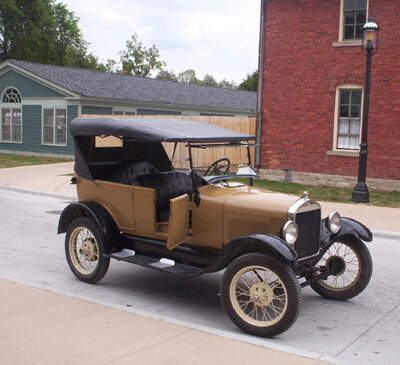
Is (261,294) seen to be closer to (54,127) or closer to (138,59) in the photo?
(54,127)

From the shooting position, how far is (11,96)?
98.5 feet

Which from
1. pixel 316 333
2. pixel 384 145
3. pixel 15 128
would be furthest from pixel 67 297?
pixel 15 128

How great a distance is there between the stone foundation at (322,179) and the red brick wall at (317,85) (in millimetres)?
160

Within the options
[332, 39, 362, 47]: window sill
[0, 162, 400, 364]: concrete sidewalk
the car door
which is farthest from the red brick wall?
[0, 162, 400, 364]: concrete sidewalk

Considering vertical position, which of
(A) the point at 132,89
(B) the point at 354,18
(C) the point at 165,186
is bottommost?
(C) the point at 165,186

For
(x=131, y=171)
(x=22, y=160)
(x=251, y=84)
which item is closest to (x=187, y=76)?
(x=251, y=84)

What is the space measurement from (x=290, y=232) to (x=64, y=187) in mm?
12231

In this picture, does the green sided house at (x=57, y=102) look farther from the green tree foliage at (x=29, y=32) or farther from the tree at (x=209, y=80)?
the tree at (x=209, y=80)

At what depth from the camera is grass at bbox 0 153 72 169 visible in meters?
24.4

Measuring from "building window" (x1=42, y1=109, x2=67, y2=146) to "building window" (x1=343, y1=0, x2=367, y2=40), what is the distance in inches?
590

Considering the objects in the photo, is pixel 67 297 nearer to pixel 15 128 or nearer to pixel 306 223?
pixel 306 223

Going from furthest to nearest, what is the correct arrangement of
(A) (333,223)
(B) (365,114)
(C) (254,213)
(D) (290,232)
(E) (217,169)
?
(B) (365,114), (E) (217,169), (A) (333,223), (C) (254,213), (D) (290,232)

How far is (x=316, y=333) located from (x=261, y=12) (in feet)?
50.1

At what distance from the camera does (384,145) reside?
55.8 feet
